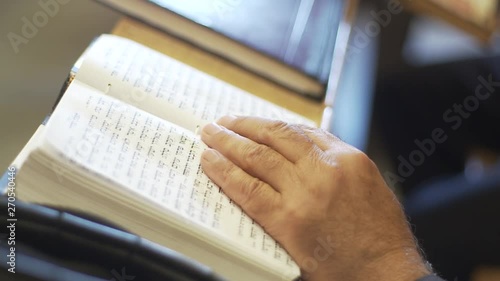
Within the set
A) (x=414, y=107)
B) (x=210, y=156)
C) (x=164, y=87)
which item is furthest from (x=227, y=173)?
→ (x=414, y=107)

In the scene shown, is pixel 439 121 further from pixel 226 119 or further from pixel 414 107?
pixel 226 119

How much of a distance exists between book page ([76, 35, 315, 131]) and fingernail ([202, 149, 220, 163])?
55 millimetres

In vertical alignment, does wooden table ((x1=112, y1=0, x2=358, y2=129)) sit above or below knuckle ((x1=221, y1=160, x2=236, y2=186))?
above

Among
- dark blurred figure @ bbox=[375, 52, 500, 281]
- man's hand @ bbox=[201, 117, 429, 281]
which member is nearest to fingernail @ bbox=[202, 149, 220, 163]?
man's hand @ bbox=[201, 117, 429, 281]

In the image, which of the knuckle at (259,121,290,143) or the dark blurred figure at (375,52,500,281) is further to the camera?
the dark blurred figure at (375,52,500,281)

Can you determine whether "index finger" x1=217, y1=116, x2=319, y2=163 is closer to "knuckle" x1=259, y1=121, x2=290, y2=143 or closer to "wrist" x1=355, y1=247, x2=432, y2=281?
"knuckle" x1=259, y1=121, x2=290, y2=143

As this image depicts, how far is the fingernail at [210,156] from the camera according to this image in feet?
1.73

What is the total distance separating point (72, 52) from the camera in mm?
799

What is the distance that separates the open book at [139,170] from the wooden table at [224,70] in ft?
0.34

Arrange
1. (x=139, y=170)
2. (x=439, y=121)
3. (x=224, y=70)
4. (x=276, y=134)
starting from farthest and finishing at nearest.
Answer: (x=439, y=121) → (x=224, y=70) → (x=276, y=134) → (x=139, y=170)

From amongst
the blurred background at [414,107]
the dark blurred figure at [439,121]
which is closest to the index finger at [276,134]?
the blurred background at [414,107]

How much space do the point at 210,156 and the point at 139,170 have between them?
0.09 meters

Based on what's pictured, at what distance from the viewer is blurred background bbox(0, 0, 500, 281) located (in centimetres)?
75

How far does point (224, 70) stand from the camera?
0.72m
